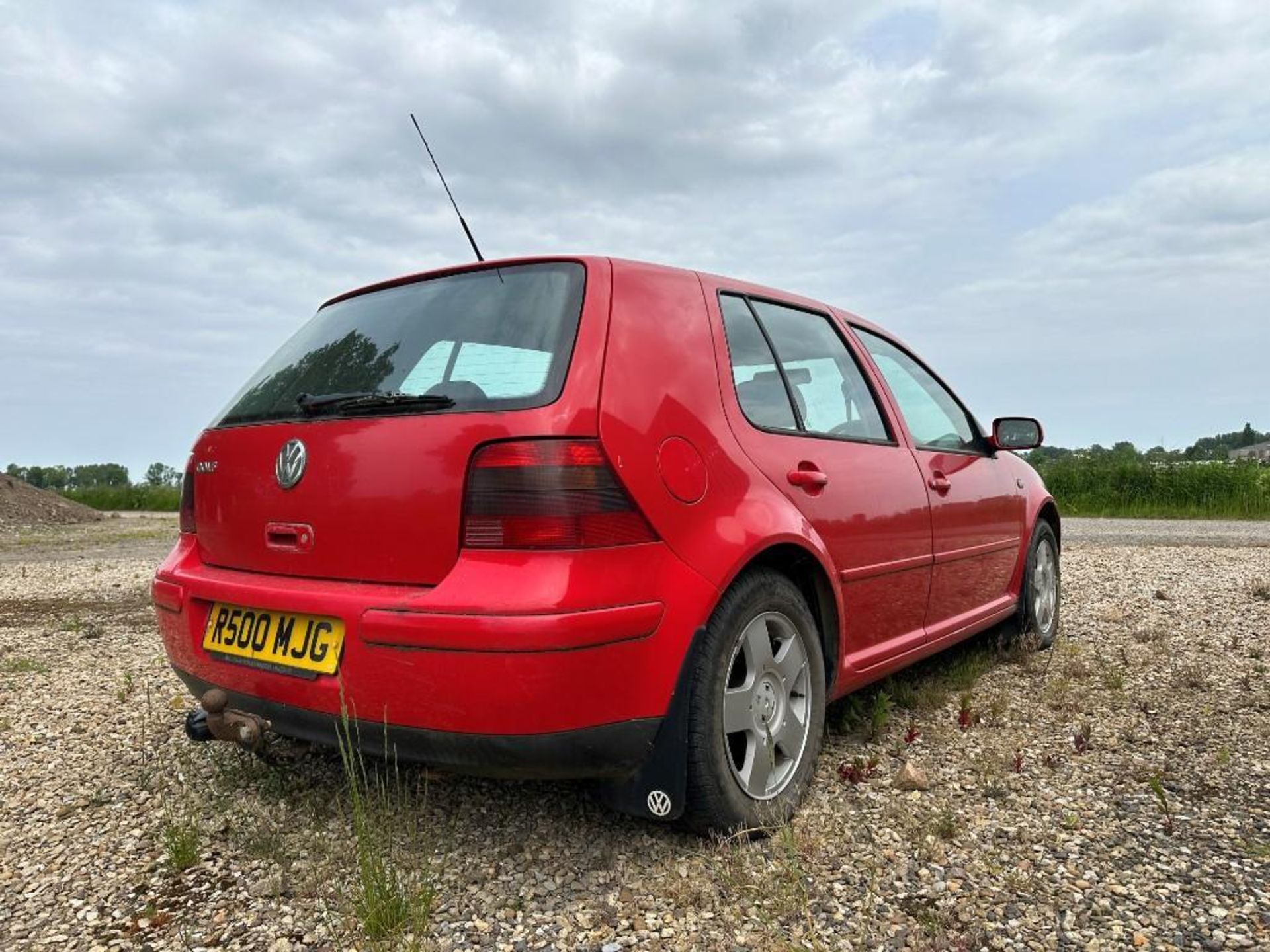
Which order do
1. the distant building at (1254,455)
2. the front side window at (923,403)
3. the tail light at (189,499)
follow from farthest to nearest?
the distant building at (1254,455)
the front side window at (923,403)
the tail light at (189,499)

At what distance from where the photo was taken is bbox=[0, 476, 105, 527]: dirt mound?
20.6 metres

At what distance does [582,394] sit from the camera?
2234mm

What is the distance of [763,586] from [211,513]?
63.7 inches

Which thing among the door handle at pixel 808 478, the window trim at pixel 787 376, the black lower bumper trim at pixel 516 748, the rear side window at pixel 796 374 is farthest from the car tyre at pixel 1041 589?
the black lower bumper trim at pixel 516 748

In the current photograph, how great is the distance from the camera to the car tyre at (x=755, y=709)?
2.34 m

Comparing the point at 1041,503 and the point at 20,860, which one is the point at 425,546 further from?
the point at 1041,503

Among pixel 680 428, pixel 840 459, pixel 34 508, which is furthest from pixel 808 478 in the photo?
pixel 34 508

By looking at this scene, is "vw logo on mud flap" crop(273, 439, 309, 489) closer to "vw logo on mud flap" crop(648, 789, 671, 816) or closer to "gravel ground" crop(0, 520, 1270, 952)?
"gravel ground" crop(0, 520, 1270, 952)

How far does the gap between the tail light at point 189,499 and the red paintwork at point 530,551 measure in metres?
0.04

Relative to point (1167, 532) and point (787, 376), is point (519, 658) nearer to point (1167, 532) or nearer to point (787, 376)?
point (787, 376)

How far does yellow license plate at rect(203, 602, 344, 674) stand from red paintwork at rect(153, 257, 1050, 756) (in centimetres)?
4

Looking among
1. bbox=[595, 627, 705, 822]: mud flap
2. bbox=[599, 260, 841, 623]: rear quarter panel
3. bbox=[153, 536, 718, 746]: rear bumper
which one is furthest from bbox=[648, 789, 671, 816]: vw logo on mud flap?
bbox=[599, 260, 841, 623]: rear quarter panel

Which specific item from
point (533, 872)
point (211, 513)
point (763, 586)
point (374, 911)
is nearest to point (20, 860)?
point (211, 513)

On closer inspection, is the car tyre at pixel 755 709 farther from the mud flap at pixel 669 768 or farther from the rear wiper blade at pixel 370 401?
the rear wiper blade at pixel 370 401
